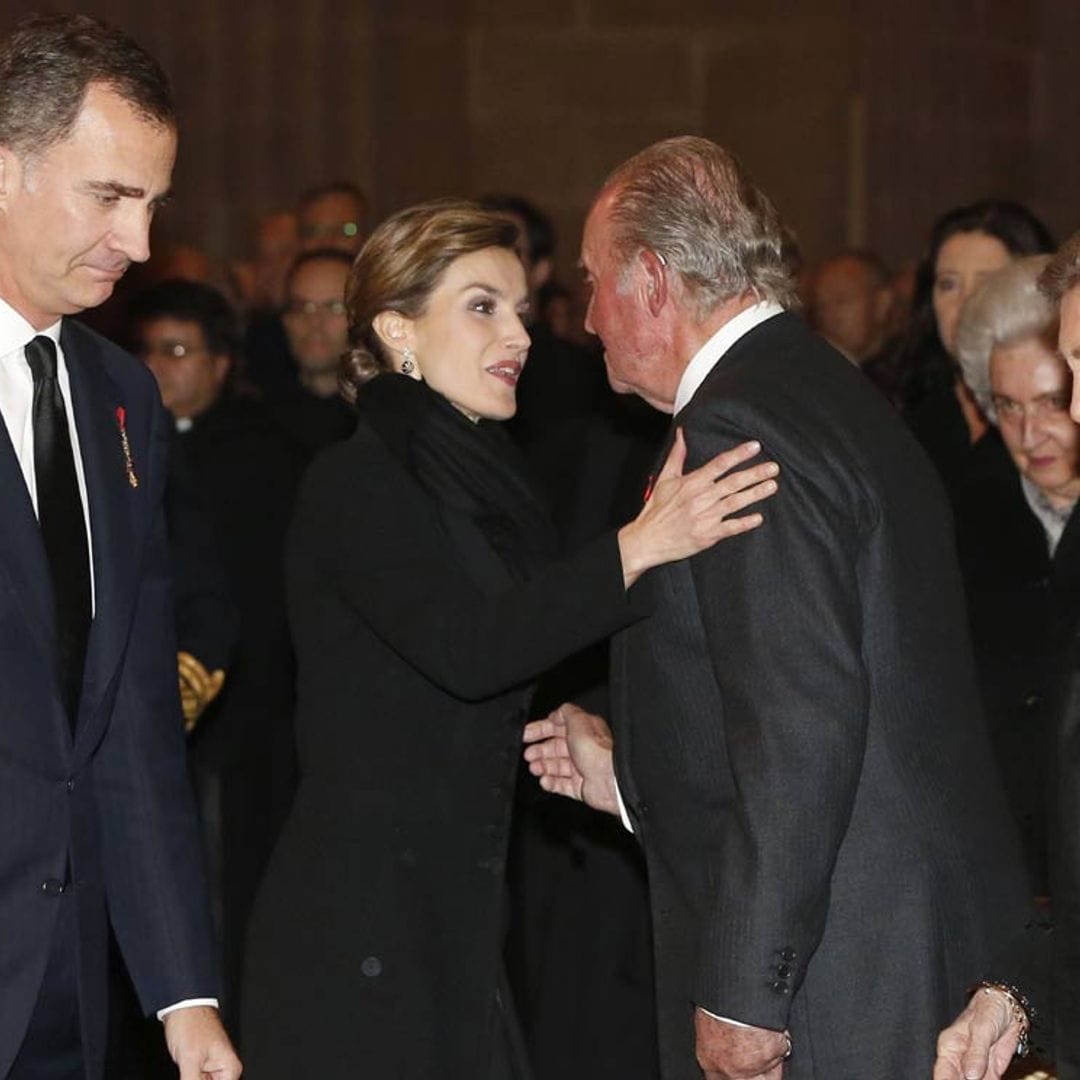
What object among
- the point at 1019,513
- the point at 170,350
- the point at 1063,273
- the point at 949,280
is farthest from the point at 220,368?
the point at 1063,273

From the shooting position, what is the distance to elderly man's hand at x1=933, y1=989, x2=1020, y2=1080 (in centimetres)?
312

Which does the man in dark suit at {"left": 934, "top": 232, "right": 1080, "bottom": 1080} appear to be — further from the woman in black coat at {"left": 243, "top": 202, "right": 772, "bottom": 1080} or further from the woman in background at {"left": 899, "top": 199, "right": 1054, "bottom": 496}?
the woman in background at {"left": 899, "top": 199, "right": 1054, "bottom": 496}

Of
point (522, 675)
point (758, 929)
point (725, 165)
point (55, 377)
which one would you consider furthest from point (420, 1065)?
point (725, 165)

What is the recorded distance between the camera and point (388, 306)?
164 inches

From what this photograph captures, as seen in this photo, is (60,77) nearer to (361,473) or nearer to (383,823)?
(361,473)

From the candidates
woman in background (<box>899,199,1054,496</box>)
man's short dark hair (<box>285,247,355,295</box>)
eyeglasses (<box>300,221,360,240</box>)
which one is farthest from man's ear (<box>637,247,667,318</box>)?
eyeglasses (<box>300,221,360,240</box>)

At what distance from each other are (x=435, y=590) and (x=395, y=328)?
59cm

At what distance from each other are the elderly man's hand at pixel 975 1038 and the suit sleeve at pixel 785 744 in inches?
10.0

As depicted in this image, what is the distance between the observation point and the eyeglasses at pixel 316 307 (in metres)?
7.10

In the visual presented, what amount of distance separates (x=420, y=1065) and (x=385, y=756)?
1.71ft

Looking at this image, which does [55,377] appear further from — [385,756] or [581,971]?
[581,971]

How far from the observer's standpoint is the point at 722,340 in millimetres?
3307

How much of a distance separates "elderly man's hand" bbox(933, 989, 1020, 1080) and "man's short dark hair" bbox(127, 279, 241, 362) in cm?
427

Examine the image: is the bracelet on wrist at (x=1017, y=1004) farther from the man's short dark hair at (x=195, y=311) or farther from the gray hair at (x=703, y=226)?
the man's short dark hair at (x=195, y=311)
